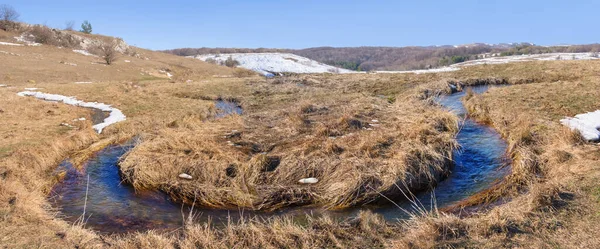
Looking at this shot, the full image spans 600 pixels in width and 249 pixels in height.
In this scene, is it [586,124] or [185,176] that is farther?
[586,124]

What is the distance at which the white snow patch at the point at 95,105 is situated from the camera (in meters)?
16.0

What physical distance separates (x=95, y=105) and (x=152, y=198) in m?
14.6

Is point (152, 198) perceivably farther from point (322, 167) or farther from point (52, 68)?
point (52, 68)

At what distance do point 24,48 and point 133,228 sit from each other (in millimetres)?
57063

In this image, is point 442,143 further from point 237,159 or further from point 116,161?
point 116,161

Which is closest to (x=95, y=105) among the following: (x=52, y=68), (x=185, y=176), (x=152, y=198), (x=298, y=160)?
(x=185, y=176)

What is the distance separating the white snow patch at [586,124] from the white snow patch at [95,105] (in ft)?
52.0

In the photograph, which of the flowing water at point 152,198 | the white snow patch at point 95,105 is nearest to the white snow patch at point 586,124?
the flowing water at point 152,198

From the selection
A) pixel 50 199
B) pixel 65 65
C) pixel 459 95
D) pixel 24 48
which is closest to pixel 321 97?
A: pixel 459 95

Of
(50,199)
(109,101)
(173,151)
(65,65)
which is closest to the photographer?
(50,199)

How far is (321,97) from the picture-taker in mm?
24031

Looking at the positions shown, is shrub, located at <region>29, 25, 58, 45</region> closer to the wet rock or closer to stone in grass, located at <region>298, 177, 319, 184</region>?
the wet rock

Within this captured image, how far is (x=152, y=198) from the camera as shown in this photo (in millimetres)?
8875

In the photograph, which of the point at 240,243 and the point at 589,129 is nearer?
the point at 240,243
